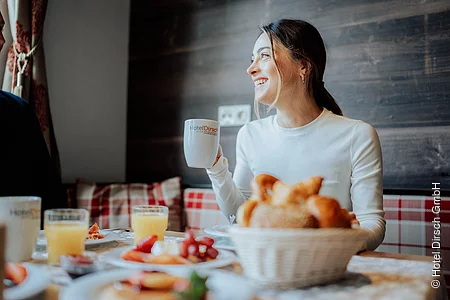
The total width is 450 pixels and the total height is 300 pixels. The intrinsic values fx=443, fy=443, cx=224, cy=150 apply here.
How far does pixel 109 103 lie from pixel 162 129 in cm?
40

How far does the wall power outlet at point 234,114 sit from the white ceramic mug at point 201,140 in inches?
51.3

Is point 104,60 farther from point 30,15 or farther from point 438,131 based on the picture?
point 438,131

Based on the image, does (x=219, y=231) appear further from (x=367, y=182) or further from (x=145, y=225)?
(x=367, y=182)

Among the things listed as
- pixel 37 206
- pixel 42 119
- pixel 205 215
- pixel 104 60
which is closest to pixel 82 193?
pixel 42 119

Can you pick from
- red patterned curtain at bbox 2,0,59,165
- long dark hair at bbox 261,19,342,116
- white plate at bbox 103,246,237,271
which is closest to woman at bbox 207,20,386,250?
long dark hair at bbox 261,19,342,116

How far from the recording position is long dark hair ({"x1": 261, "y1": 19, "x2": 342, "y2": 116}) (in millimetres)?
1732

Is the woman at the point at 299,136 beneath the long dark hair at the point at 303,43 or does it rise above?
beneath

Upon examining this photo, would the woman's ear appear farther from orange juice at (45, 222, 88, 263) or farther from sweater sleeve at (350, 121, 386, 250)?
orange juice at (45, 222, 88, 263)

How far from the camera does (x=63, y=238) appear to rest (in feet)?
2.93

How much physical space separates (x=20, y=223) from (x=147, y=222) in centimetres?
30

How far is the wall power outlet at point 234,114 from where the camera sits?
259 cm

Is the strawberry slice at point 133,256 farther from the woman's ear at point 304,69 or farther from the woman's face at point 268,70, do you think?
the woman's ear at point 304,69

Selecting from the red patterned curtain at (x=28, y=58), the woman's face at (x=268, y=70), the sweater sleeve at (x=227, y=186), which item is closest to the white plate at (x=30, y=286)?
the sweater sleeve at (x=227, y=186)

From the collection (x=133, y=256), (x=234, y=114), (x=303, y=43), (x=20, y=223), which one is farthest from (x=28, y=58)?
(x=133, y=256)
